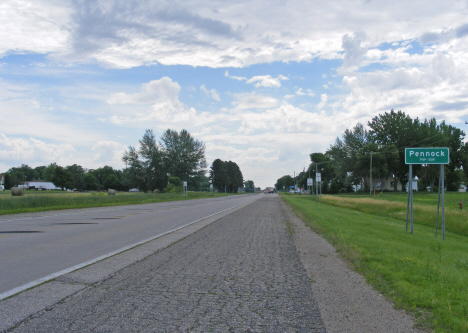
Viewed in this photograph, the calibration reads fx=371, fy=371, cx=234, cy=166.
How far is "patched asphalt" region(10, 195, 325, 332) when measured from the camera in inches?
170

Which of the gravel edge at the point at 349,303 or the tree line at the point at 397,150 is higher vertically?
the tree line at the point at 397,150

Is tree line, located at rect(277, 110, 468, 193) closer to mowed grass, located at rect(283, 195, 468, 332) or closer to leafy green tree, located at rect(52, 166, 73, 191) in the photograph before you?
mowed grass, located at rect(283, 195, 468, 332)

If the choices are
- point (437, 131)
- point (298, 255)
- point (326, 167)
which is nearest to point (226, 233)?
point (298, 255)

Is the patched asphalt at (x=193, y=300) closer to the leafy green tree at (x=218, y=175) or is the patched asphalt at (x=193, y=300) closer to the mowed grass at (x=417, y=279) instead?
the mowed grass at (x=417, y=279)

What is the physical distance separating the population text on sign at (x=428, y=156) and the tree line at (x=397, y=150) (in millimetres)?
73437

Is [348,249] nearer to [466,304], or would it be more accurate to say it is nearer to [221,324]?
[466,304]

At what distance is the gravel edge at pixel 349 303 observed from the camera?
14.6 ft

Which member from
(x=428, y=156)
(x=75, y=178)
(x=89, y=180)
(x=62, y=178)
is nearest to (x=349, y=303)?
(x=428, y=156)

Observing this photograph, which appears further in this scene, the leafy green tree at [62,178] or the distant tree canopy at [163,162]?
the leafy green tree at [62,178]

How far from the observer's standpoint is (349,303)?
210 inches

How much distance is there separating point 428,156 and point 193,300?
41.9 feet

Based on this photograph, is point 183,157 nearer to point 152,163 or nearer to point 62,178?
point 152,163

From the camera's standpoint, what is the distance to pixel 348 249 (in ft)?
32.7

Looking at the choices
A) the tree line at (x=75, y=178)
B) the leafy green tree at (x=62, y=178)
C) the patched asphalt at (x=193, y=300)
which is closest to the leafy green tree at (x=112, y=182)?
the tree line at (x=75, y=178)
